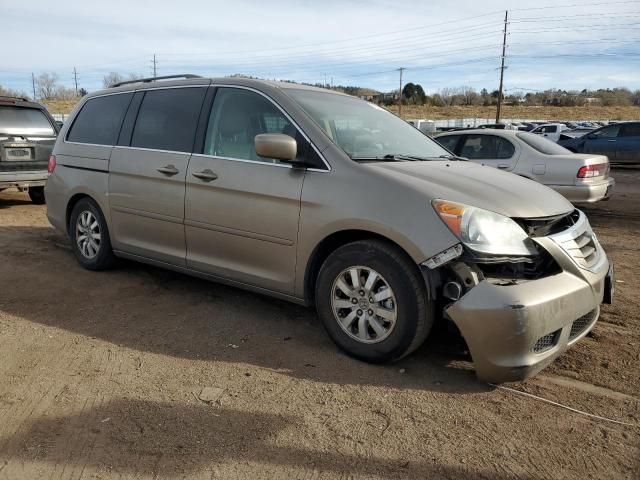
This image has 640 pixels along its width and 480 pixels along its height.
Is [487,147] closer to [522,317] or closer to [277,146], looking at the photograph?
[277,146]

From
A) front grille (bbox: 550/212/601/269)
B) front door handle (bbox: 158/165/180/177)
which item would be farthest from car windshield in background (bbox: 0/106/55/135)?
front grille (bbox: 550/212/601/269)

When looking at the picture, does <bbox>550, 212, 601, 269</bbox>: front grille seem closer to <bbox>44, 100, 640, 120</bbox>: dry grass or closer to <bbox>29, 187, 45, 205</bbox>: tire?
<bbox>29, 187, 45, 205</bbox>: tire

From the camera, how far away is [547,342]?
10.5 feet

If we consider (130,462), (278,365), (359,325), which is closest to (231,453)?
(130,462)

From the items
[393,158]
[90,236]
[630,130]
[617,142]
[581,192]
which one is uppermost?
A: [630,130]

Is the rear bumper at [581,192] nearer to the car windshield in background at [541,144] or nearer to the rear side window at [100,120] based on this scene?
the car windshield in background at [541,144]

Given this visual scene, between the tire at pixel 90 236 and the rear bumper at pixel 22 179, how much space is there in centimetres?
389

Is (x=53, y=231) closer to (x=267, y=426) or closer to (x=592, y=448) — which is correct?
(x=267, y=426)

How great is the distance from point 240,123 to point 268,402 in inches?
88.7

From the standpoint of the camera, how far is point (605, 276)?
12.0 ft

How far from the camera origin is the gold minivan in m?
3.18

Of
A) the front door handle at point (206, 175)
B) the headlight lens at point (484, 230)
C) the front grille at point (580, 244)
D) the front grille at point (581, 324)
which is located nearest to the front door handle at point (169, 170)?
the front door handle at point (206, 175)

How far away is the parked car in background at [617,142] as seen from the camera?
18188 mm

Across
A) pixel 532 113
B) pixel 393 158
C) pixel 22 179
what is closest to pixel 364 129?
pixel 393 158
